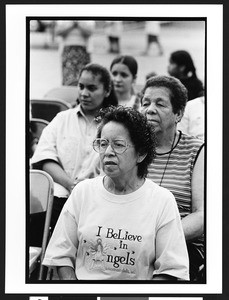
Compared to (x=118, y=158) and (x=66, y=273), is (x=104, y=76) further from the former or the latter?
(x=66, y=273)

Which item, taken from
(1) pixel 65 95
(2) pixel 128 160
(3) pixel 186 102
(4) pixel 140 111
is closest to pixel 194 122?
(3) pixel 186 102

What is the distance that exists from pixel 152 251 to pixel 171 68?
80cm

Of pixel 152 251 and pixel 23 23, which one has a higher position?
pixel 23 23

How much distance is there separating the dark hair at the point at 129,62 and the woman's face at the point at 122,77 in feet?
0.04

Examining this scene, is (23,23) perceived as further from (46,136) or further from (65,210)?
(65,210)

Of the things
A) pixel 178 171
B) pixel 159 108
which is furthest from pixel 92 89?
pixel 178 171

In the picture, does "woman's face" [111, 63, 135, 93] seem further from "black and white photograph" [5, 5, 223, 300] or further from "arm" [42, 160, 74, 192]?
"arm" [42, 160, 74, 192]

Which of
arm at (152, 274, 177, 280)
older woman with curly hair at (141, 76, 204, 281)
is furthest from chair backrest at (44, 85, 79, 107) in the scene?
arm at (152, 274, 177, 280)

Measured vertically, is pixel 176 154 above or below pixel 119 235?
above

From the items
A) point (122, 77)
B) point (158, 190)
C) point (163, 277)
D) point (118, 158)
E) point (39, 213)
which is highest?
point (122, 77)

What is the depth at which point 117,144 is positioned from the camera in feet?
6.30

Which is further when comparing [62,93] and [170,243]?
[62,93]

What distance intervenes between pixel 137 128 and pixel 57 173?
462mm

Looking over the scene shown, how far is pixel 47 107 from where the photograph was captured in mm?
2121
